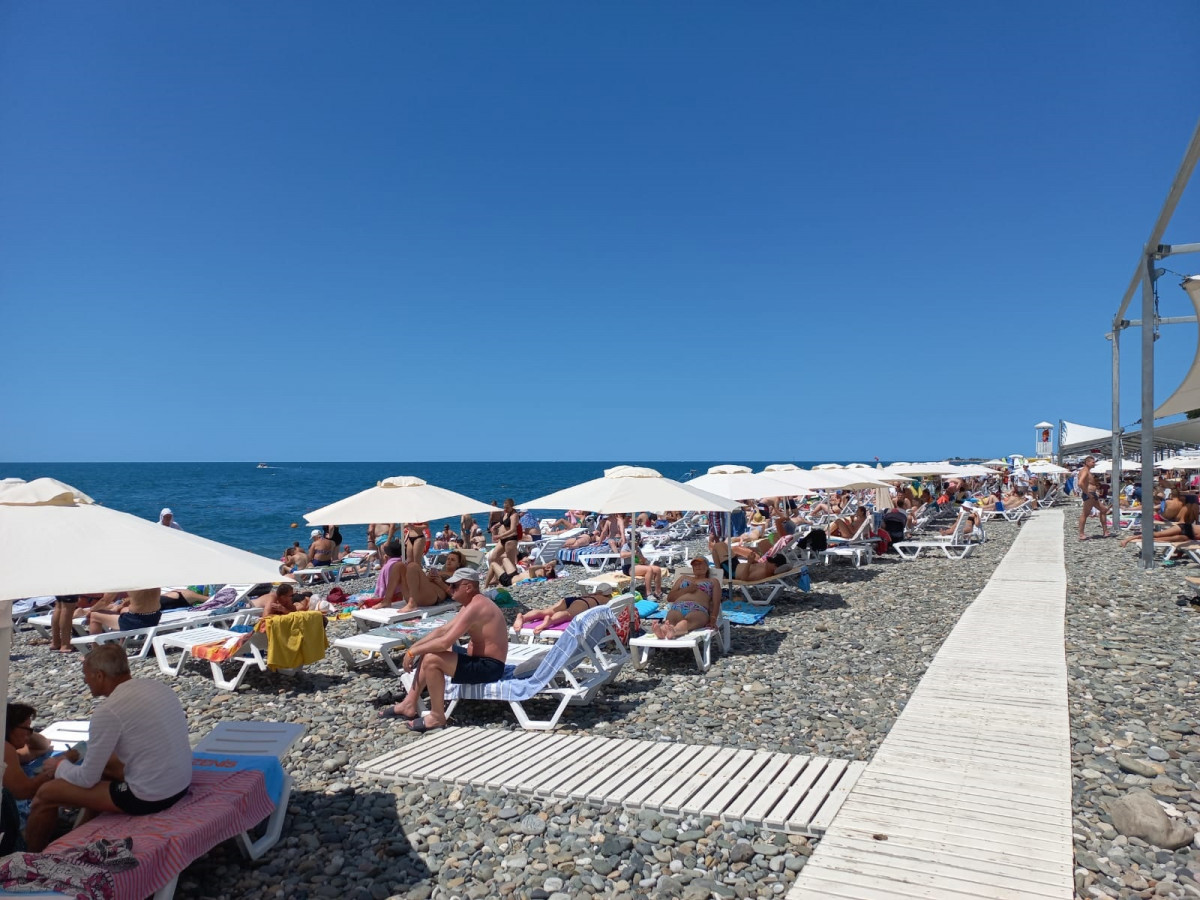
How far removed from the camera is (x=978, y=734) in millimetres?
4562

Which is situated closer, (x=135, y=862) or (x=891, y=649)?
(x=135, y=862)

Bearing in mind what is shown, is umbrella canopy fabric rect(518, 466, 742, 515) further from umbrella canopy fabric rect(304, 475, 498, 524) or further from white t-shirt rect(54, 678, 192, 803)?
white t-shirt rect(54, 678, 192, 803)

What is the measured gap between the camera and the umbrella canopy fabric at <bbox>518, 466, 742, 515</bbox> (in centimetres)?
796

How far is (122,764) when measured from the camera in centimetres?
321

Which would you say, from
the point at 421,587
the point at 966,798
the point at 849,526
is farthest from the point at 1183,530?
the point at 421,587

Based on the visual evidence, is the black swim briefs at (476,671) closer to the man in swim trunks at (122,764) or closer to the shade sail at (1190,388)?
the man in swim trunks at (122,764)

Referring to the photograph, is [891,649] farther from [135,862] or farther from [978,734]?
[135,862]

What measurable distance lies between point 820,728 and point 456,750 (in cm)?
237

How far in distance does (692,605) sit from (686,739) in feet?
7.65

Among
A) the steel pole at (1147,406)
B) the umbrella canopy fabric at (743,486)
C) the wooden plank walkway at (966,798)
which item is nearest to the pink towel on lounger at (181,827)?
the wooden plank walkway at (966,798)

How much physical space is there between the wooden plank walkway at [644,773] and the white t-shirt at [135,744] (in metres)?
1.45

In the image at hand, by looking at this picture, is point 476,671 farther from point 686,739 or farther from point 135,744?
point 135,744

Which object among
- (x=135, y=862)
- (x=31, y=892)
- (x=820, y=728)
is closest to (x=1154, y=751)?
(x=820, y=728)

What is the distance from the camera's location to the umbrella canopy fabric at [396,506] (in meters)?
8.60
